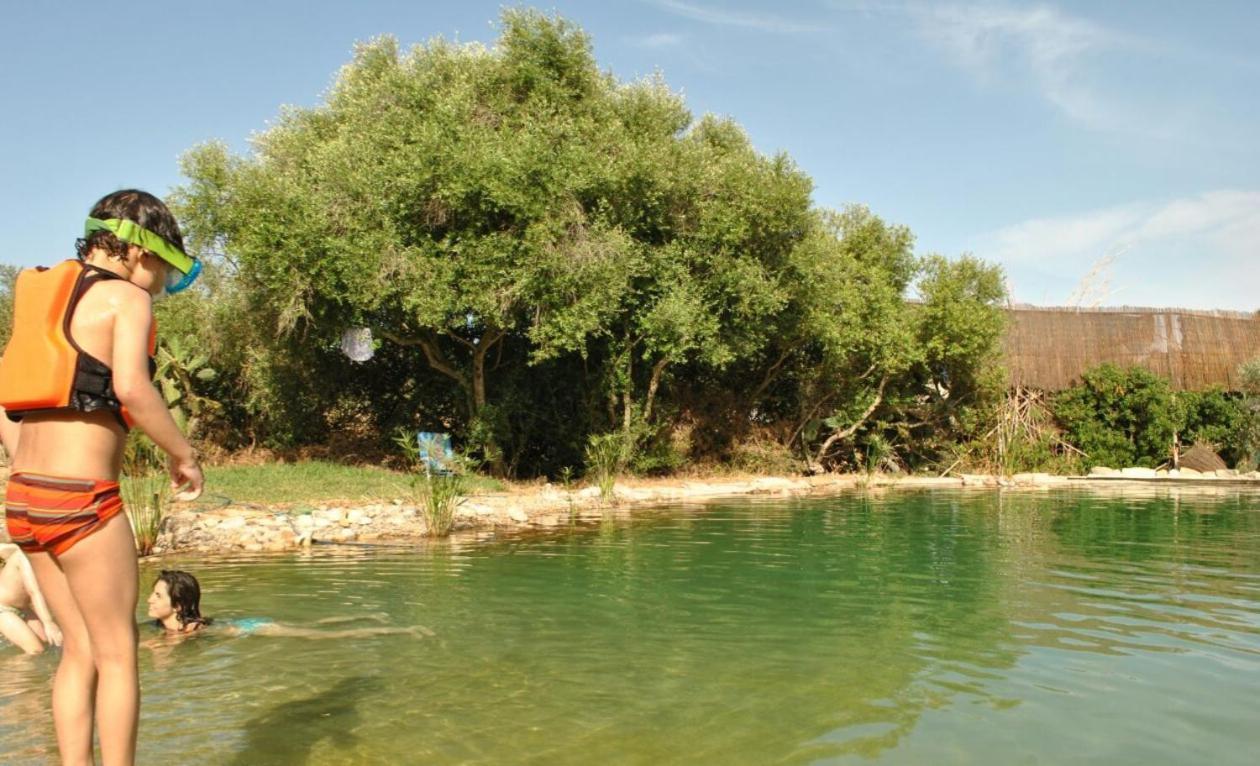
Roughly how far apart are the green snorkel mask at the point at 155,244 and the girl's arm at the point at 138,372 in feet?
0.50

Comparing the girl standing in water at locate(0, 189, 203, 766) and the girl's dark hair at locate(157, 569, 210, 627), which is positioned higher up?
the girl standing in water at locate(0, 189, 203, 766)

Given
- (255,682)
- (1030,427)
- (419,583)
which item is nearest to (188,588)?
(255,682)

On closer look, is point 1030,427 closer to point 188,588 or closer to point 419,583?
point 419,583

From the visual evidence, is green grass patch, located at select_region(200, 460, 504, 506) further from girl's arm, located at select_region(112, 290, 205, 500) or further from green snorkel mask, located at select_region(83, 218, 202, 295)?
girl's arm, located at select_region(112, 290, 205, 500)

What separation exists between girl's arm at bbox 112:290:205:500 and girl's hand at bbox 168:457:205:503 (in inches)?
3.4

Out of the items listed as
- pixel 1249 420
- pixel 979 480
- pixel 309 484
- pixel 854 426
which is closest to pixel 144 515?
pixel 309 484

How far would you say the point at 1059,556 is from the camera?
31.2 ft

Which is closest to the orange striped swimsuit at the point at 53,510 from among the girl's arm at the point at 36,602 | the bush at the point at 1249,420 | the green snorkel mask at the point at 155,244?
the green snorkel mask at the point at 155,244

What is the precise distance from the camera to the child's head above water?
6.05 meters

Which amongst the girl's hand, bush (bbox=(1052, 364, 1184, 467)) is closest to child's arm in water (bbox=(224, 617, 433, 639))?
the girl's hand

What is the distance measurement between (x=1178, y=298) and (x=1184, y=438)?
923 inches

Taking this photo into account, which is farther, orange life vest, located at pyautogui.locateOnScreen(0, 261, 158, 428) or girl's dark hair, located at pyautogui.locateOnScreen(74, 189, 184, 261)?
girl's dark hair, located at pyautogui.locateOnScreen(74, 189, 184, 261)

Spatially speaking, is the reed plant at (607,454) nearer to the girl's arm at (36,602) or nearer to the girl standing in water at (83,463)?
the girl's arm at (36,602)

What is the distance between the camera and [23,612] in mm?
5922
